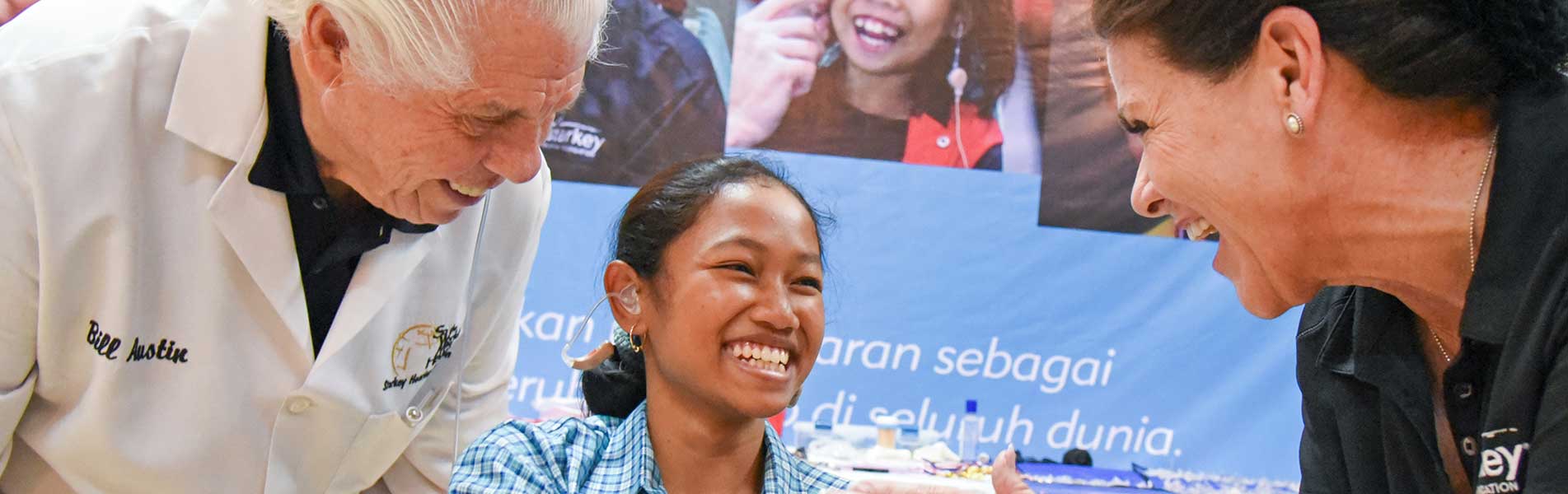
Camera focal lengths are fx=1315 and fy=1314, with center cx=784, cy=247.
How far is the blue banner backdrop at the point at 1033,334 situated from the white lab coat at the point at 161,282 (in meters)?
1.94

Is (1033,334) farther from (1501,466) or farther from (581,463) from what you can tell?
(1501,466)

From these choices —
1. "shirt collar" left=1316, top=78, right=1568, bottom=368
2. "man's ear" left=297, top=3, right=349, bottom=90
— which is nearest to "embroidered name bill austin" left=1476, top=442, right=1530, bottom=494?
"shirt collar" left=1316, top=78, right=1568, bottom=368

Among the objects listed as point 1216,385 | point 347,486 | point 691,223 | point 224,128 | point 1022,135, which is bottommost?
point 1216,385

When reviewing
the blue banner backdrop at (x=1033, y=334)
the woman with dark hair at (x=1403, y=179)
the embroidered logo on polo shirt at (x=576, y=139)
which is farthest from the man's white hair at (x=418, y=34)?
the blue banner backdrop at (x=1033, y=334)

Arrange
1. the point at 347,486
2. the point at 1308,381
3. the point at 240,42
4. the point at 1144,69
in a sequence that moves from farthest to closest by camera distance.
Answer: the point at 347,486, the point at 240,42, the point at 1308,381, the point at 1144,69

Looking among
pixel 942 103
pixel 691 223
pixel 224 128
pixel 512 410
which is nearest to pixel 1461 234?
pixel 691 223

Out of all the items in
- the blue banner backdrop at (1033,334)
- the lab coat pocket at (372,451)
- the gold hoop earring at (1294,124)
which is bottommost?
the blue banner backdrop at (1033,334)

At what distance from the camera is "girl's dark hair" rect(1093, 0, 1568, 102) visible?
1205mm

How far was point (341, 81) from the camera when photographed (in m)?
1.65

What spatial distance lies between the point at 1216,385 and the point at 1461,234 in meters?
2.62

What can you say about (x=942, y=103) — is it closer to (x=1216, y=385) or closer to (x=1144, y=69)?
(x=1216, y=385)

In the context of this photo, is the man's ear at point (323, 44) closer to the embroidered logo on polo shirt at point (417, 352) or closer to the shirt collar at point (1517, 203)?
the embroidered logo on polo shirt at point (417, 352)

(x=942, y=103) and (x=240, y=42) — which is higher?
(x=240, y=42)

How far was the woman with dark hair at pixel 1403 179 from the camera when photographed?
3.98 feet
